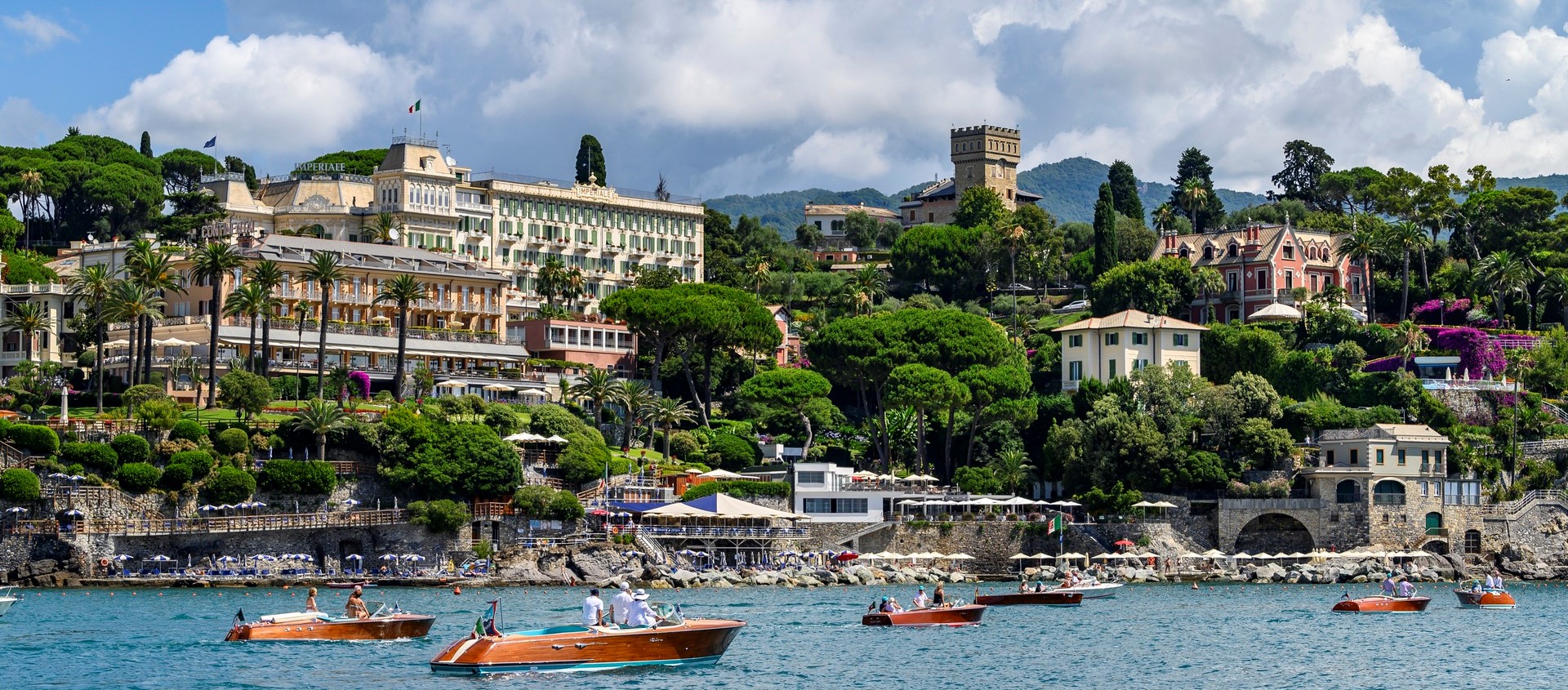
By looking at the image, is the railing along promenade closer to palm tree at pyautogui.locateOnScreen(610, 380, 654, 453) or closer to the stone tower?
palm tree at pyautogui.locateOnScreen(610, 380, 654, 453)

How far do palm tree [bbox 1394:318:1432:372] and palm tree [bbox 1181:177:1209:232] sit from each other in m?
41.6

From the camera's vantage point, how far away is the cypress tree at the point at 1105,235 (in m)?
132

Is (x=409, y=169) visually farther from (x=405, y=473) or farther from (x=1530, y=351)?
(x=1530, y=351)

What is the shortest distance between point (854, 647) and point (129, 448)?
36.5 metres

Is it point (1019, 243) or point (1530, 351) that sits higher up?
point (1019, 243)

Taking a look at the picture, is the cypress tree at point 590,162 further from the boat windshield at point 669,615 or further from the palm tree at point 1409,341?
the boat windshield at point 669,615

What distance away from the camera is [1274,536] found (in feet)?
314

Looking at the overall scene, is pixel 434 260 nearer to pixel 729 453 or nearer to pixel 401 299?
pixel 401 299

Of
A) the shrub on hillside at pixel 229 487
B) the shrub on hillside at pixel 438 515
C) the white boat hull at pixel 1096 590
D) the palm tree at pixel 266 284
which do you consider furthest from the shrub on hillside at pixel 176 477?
the white boat hull at pixel 1096 590

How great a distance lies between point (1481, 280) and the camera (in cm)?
11988

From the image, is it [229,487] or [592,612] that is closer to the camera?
[592,612]

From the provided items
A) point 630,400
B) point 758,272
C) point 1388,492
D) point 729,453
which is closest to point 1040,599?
point 1388,492

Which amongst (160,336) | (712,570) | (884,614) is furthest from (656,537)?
(160,336)

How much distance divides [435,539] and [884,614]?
25901 millimetres
